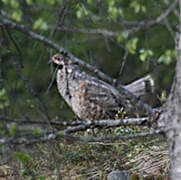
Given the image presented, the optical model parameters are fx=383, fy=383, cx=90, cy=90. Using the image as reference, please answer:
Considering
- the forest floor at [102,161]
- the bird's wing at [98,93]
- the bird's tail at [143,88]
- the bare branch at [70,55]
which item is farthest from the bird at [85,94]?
the bare branch at [70,55]

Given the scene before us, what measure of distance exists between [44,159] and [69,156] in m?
0.32

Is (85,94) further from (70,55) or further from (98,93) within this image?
(70,55)

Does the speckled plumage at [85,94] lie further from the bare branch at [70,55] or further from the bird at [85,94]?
the bare branch at [70,55]

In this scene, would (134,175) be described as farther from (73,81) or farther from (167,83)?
(167,83)

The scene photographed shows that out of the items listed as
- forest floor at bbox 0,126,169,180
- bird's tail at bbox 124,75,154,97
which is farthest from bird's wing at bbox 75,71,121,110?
forest floor at bbox 0,126,169,180

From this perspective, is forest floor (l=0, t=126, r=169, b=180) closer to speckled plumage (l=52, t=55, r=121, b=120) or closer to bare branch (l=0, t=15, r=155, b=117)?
speckled plumage (l=52, t=55, r=121, b=120)

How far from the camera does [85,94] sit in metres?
5.74

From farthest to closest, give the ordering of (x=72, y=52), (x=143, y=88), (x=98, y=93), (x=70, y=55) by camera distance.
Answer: (x=72, y=52), (x=143, y=88), (x=98, y=93), (x=70, y=55)

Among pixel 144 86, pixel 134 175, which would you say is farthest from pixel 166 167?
pixel 144 86

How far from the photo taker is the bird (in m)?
5.77

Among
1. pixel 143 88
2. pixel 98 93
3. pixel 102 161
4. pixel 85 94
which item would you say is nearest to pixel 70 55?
pixel 102 161

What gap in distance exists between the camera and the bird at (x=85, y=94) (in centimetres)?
577

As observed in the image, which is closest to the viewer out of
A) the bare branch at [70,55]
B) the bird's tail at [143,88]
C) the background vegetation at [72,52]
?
the bare branch at [70,55]

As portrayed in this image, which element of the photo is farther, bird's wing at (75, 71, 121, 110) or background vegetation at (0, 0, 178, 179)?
bird's wing at (75, 71, 121, 110)
